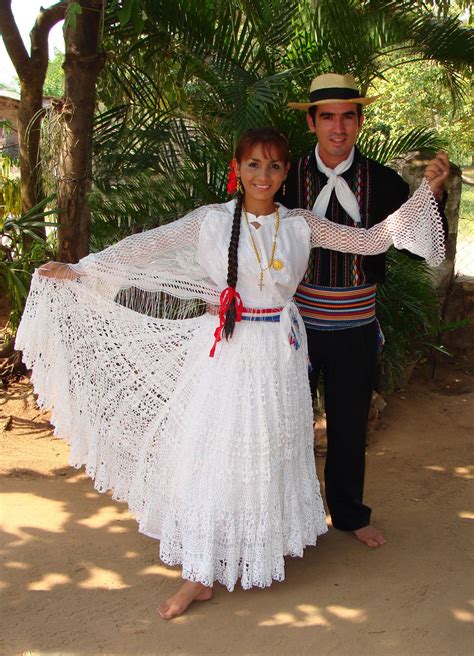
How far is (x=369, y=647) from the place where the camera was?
9.02ft

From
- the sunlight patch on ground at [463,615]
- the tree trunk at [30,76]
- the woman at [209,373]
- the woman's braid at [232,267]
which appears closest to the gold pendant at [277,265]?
the woman at [209,373]

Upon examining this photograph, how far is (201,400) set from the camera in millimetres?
2967

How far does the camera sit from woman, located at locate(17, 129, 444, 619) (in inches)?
114

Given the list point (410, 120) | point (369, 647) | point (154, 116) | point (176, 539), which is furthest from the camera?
point (410, 120)

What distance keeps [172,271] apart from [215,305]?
0.26 meters

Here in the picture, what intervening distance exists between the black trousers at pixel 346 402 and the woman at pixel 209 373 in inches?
10.7

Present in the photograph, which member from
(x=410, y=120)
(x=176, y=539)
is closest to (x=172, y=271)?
(x=176, y=539)

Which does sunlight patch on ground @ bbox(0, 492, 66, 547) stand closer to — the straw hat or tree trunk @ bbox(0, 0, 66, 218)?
the straw hat

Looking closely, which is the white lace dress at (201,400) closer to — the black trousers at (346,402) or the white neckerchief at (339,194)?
the white neckerchief at (339,194)

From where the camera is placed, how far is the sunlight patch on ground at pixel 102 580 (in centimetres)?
315

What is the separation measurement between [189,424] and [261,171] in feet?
3.46

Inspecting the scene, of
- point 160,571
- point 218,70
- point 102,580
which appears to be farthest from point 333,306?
point 218,70

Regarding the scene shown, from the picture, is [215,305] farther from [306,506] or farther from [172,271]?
[306,506]

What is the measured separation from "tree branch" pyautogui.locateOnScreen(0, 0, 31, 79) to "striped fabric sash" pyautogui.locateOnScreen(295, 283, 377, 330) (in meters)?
3.42
